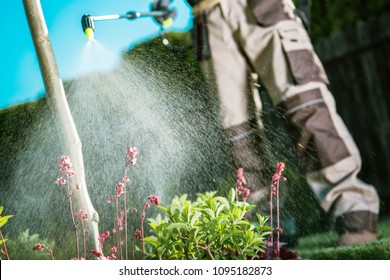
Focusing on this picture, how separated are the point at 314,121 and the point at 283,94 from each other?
15 cm

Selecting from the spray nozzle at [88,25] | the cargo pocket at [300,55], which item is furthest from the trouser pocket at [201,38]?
the spray nozzle at [88,25]

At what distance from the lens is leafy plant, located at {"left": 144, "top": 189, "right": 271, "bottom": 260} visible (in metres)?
1.77

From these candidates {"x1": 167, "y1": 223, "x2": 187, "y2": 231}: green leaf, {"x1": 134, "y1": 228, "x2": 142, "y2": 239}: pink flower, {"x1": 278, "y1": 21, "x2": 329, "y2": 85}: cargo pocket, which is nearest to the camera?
{"x1": 167, "y1": 223, "x2": 187, "y2": 231}: green leaf

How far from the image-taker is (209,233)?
1.79 metres

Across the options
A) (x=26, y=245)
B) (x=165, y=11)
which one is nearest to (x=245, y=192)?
(x=165, y=11)

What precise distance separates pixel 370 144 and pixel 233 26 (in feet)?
2.36

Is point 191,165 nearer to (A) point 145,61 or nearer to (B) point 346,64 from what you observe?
(A) point 145,61

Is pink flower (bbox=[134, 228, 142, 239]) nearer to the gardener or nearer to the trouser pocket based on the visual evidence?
the gardener

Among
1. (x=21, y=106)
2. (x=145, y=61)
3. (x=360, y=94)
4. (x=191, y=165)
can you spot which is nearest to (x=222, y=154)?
(x=191, y=165)

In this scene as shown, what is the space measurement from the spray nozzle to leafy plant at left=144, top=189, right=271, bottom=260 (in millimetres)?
777

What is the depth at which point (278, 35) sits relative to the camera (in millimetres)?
2070

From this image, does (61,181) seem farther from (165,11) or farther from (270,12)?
(270,12)

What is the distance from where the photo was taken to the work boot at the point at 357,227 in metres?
1.98

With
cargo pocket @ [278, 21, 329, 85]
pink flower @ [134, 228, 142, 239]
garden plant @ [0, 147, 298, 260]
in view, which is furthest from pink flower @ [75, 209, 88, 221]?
cargo pocket @ [278, 21, 329, 85]
